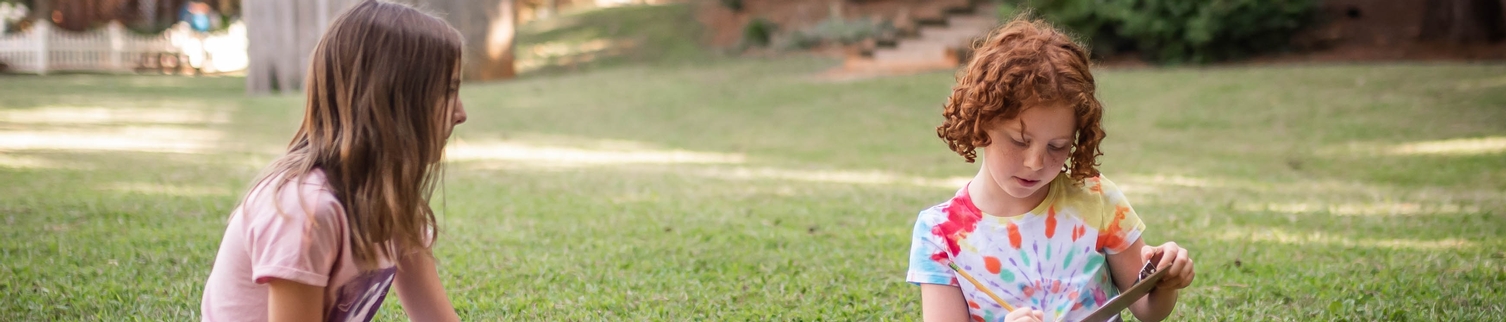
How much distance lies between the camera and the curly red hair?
2.08m

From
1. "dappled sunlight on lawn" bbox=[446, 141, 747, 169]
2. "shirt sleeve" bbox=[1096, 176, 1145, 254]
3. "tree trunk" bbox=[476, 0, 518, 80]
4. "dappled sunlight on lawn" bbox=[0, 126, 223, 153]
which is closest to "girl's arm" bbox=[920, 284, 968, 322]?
"shirt sleeve" bbox=[1096, 176, 1145, 254]

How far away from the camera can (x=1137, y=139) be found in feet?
30.4

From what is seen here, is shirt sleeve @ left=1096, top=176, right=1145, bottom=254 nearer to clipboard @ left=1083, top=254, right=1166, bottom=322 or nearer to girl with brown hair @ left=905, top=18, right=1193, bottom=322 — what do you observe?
girl with brown hair @ left=905, top=18, right=1193, bottom=322

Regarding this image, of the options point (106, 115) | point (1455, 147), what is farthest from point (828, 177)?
point (106, 115)

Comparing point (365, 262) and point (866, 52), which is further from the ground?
point (365, 262)

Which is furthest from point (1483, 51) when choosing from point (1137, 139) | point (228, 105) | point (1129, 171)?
point (228, 105)

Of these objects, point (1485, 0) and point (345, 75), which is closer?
point (345, 75)

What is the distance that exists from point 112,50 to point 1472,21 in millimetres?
22013

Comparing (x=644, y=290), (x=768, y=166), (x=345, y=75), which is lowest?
(x=768, y=166)

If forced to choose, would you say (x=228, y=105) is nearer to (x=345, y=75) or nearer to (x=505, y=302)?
(x=505, y=302)

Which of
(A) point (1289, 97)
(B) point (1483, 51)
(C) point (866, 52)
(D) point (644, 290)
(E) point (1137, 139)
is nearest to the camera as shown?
(D) point (644, 290)

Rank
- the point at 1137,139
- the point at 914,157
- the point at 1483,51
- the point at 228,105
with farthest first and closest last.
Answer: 1. the point at 228,105
2. the point at 1483,51
3. the point at 1137,139
4. the point at 914,157

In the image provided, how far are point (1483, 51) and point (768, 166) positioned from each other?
8851 millimetres

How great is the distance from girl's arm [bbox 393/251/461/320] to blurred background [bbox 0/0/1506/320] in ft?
2.72
